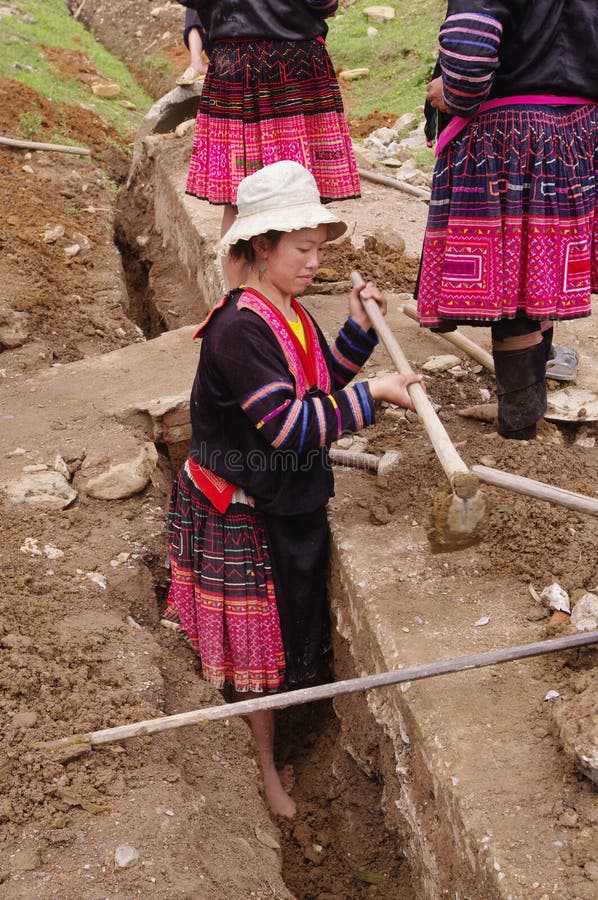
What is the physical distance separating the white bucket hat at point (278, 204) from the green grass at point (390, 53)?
29.2 ft

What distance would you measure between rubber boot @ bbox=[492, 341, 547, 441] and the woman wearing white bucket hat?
1.93 feet

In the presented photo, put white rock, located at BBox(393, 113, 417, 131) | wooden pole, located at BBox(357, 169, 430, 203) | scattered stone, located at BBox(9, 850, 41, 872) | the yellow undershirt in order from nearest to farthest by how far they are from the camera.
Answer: scattered stone, located at BBox(9, 850, 41, 872) → the yellow undershirt → wooden pole, located at BBox(357, 169, 430, 203) → white rock, located at BBox(393, 113, 417, 131)

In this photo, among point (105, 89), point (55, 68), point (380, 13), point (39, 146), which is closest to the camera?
A: point (39, 146)

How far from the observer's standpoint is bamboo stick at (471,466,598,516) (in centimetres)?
256

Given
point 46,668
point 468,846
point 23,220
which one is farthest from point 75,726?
point 23,220

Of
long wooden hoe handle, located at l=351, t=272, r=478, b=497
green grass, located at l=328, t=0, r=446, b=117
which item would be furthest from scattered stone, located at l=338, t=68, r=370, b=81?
long wooden hoe handle, located at l=351, t=272, r=478, b=497

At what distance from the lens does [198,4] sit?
4.35 meters

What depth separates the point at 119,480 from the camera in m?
4.13

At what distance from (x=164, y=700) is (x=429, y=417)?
1327 millimetres

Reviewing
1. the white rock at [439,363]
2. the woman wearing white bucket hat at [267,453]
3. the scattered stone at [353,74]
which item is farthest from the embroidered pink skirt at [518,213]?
the scattered stone at [353,74]

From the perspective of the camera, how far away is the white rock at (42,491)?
3.98 metres

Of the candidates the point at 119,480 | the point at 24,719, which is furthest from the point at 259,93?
the point at 24,719

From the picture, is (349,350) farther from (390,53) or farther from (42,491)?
(390,53)

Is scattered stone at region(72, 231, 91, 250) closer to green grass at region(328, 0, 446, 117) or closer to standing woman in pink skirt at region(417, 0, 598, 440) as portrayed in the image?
standing woman in pink skirt at region(417, 0, 598, 440)
